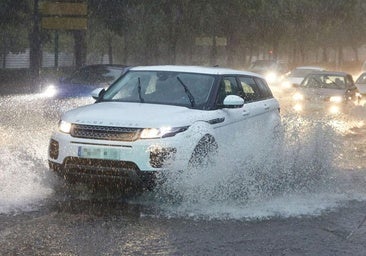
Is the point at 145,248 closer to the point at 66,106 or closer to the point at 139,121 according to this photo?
the point at 139,121

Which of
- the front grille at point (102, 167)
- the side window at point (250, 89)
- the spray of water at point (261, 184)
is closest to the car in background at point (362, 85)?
the spray of water at point (261, 184)

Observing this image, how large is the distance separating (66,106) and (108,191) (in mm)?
8289

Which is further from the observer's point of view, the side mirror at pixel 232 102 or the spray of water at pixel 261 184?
the side mirror at pixel 232 102

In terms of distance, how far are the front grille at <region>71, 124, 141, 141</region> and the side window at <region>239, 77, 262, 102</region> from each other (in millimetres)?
2685

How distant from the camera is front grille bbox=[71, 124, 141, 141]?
6805 mm

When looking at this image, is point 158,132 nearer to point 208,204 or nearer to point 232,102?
point 208,204

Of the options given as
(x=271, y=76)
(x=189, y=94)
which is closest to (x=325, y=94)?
(x=189, y=94)

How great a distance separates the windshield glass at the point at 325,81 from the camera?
1984 cm

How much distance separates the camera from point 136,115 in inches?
279

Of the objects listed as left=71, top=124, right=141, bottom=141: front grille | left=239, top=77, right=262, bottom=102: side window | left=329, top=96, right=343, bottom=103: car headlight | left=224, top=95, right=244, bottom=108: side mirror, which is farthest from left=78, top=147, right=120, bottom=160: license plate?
left=329, top=96, right=343, bottom=103: car headlight

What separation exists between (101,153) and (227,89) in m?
2.39

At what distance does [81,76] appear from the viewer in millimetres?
17234

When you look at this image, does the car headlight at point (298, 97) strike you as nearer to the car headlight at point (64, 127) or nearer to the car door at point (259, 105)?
the car door at point (259, 105)

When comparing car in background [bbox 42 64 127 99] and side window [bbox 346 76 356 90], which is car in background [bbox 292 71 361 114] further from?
car in background [bbox 42 64 127 99]
